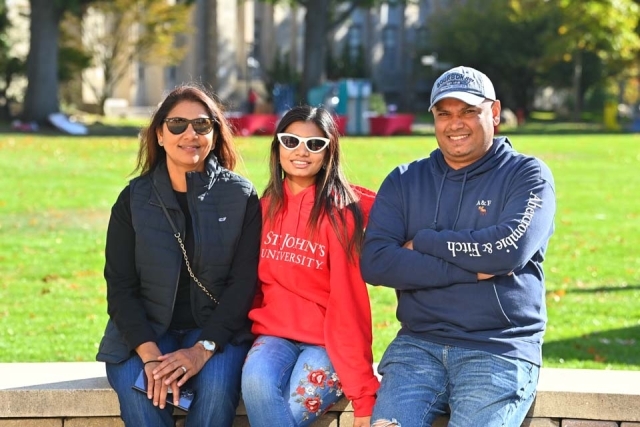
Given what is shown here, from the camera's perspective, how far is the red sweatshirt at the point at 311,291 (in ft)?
14.2

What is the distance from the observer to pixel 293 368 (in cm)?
430

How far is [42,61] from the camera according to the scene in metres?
30.3

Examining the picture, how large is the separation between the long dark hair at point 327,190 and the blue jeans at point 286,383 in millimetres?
462

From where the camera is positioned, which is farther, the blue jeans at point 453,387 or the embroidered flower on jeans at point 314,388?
the embroidered flower on jeans at point 314,388

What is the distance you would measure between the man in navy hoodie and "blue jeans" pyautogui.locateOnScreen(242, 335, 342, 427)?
0.80ft

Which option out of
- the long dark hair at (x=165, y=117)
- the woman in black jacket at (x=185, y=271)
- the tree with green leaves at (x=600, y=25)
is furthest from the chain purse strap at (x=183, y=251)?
the tree with green leaves at (x=600, y=25)

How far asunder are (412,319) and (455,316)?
20 cm

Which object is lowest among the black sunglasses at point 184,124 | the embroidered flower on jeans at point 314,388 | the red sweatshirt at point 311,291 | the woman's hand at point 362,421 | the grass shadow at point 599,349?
the grass shadow at point 599,349

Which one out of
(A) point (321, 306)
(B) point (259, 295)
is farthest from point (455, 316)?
(B) point (259, 295)

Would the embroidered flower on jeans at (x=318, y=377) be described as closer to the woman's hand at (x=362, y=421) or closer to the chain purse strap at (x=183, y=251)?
the woman's hand at (x=362, y=421)

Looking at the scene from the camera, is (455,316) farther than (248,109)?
No

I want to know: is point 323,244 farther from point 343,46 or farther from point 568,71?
point 343,46

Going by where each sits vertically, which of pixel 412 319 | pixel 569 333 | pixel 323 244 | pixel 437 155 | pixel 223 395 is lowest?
pixel 569 333

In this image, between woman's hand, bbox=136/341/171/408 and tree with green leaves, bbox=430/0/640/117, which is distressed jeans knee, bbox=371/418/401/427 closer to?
woman's hand, bbox=136/341/171/408
